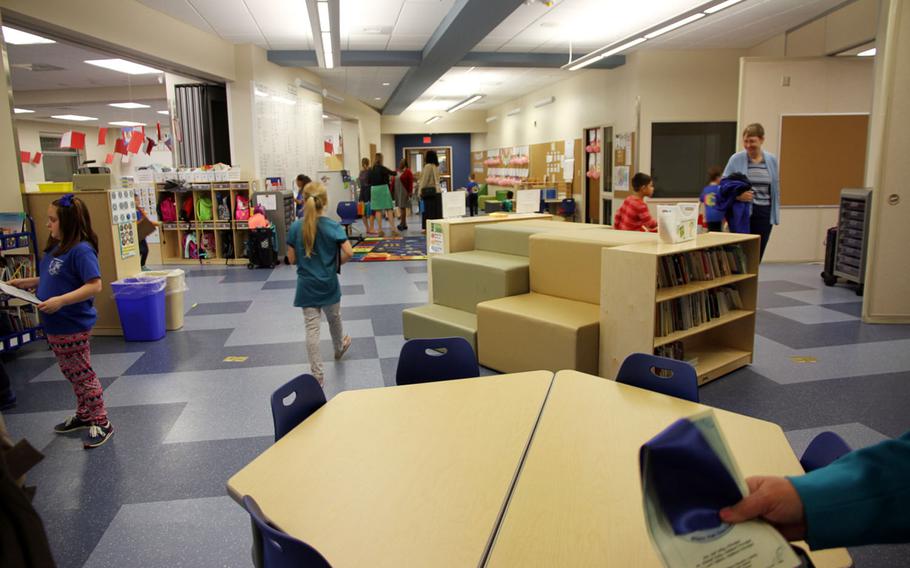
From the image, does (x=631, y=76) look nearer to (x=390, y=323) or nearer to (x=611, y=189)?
(x=611, y=189)

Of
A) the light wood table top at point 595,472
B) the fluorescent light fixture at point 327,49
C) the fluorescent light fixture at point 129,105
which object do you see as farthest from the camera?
the fluorescent light fixture at point 129,105

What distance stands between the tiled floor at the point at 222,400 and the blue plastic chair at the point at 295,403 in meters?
0.74

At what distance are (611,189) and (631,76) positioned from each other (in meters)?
2.27

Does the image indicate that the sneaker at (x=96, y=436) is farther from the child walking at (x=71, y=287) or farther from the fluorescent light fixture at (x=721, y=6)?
the fluorescent light fixture at (x=721, y=6)

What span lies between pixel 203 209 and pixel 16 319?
5.10 meters

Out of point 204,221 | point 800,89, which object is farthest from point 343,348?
point 800,89

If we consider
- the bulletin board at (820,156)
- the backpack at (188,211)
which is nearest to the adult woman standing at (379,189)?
the backpack at (188,211)

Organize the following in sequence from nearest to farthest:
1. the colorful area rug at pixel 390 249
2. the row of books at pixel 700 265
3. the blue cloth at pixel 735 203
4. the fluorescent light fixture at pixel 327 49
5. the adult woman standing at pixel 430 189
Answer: the row of books at pixel 700 265 < the blue cloth at pixel 735 203 < the fluorescent light fixture at pixel 327 49 < the colorful area rug at pixel 390 249 < the adult woman standing at pixel 430 189

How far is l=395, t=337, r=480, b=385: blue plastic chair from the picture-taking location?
2.76m

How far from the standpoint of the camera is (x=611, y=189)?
12117 millimetres

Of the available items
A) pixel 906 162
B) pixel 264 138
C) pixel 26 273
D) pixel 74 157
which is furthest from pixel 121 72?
pixel 906 162

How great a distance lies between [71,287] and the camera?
345cm

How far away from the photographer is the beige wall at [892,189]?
514 centimetres

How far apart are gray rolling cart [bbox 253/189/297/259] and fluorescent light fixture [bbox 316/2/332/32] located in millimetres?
3225
